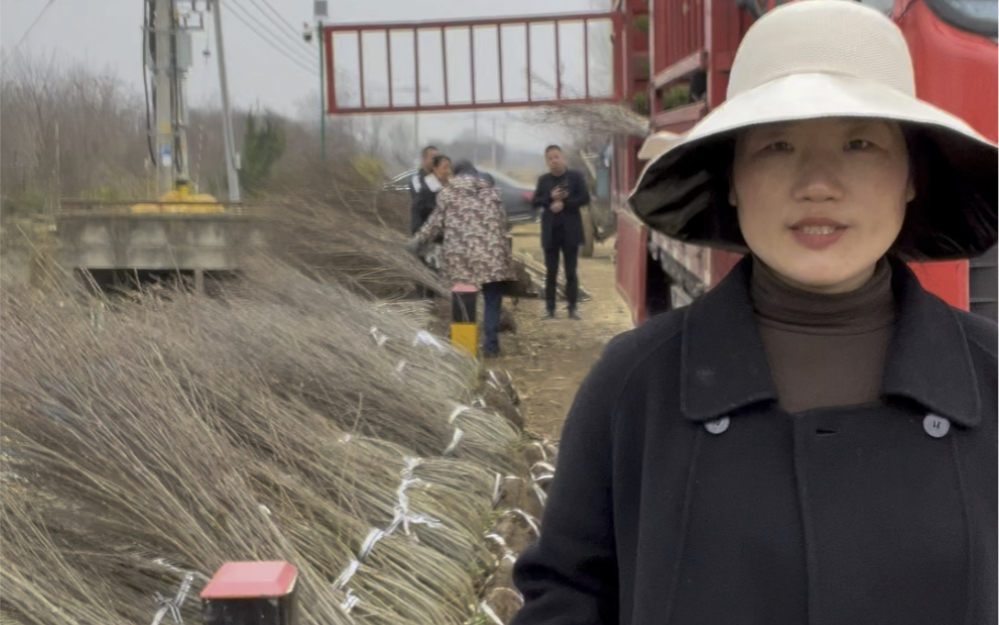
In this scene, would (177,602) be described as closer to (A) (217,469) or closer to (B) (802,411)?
(A) (217,469)

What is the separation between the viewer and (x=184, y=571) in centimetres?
293

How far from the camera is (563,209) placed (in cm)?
Answer: 1013

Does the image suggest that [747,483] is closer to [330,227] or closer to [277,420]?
[277,420]

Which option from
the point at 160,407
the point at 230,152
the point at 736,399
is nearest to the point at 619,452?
the point at 736,399

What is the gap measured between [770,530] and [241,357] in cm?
339

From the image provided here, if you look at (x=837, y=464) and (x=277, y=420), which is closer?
(x=837, y=464)

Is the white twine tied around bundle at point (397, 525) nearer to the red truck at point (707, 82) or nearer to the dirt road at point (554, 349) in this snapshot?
the red truck at point (707, 82)

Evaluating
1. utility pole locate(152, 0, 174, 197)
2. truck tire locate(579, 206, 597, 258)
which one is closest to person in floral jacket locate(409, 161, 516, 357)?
utility pole locate(152, 0, 174, 197)

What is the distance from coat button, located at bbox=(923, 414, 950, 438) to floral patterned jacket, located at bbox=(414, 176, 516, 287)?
701cm

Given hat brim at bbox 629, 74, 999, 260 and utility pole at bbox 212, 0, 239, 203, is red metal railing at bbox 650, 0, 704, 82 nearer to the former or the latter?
hat brim at bbox 629, 74, 999, 260

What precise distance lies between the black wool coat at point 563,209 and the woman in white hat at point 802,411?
28.2 ft

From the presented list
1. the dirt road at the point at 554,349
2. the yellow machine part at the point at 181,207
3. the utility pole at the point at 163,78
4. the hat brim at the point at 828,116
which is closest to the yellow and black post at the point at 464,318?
the dirt road at the point at 554,349

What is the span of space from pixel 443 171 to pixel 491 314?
1.60 metres

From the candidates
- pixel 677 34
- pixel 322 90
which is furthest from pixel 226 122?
pixel 677 34
